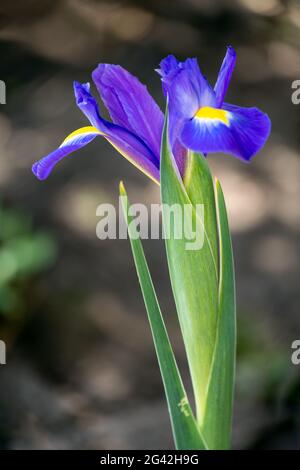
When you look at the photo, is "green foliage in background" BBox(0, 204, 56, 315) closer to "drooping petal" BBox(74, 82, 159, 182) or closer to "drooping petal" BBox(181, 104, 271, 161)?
"drooping petal" BBox(74, 82, 159, 182)

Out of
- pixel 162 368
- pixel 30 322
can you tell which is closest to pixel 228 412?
pixel 162 368

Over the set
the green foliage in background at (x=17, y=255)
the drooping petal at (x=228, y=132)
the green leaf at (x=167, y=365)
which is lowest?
the green leaf at (x=167, y=365)

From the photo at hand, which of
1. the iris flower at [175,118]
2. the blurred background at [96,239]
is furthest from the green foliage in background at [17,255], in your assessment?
the iris flower at [175,118]

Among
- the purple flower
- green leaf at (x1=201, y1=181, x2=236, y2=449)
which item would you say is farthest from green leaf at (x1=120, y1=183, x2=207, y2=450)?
the purple flower

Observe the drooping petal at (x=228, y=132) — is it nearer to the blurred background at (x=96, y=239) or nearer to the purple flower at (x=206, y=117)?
the purple flower at (x=206, y=117)

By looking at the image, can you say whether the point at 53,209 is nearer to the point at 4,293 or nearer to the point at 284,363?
the point at 4,293

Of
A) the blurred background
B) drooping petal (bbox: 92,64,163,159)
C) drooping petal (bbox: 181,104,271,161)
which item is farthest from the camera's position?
the blurred background

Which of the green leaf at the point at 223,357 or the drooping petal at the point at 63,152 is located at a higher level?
the drooping petal at the point at 63,152
